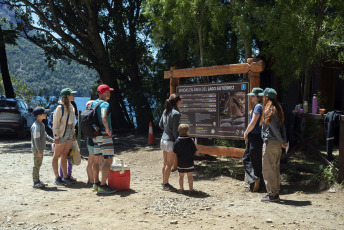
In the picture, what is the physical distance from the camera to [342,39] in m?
8.70

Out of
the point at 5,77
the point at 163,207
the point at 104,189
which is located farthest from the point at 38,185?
the point at 5,77

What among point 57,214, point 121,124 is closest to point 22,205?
point 57,214

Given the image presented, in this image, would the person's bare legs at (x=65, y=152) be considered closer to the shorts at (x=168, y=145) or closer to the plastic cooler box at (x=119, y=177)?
the plastic cooler box at (x=119, y=177)

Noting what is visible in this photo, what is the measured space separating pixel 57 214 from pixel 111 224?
100 cm

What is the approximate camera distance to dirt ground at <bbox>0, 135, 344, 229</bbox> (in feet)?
17.1

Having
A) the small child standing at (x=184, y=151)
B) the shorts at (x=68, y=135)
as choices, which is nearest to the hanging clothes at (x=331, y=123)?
the small child standing at (x=184, y=151)

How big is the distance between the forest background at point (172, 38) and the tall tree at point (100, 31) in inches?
1.9

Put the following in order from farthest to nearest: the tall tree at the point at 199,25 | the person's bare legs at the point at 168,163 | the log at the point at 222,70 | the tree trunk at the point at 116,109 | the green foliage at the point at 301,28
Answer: the tree trunk at the point at 116,109
the tall tree at the point at 199,25
the green foliage at the point at 301,28
the log at the point at 222,70
the person's bare legs at the point at 168,163

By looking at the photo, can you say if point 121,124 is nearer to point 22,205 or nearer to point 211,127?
point 211,127

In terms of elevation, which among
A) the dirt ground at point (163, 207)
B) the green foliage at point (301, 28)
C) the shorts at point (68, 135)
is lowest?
the dirt ground at point (163, 207)

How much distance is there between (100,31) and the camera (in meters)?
20.1

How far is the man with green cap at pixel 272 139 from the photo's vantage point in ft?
21.0

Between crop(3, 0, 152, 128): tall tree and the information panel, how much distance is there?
8.02 meters

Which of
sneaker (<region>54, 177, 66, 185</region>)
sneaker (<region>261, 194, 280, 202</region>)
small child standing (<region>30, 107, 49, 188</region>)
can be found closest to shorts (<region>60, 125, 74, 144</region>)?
small child standing (<region>30, 107, 49, 188</region>)
